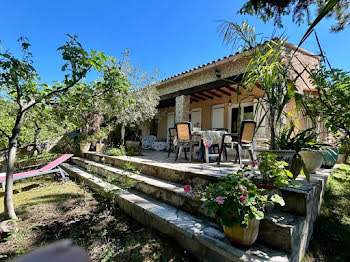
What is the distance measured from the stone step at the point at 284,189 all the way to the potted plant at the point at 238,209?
38cm

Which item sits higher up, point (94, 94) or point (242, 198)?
point (94, 94)

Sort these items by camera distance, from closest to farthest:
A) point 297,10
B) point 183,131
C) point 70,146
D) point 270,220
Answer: point 270,220 < point 297,10 < point 183,131 < point 70,146

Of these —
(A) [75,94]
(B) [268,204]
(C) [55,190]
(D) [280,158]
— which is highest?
(A) [75,94]

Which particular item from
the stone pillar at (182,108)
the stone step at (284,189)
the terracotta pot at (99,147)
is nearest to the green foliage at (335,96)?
the stone step at (284,189)

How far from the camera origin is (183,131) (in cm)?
431

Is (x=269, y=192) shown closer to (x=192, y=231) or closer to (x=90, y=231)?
(x=192, y=231)

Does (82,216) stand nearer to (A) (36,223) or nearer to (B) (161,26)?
(A) (36,223)

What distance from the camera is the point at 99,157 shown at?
548cm

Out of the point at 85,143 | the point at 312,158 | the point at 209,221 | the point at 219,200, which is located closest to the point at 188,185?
the point at 209,221

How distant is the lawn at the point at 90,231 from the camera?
5.63 ft

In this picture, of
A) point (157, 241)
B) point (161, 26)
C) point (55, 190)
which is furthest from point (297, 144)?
point (161, 26)

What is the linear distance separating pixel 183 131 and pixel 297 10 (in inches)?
123

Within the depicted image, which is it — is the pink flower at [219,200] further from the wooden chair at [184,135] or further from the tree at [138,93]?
the tree at [138,93]

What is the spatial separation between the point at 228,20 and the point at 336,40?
2.03 metres
